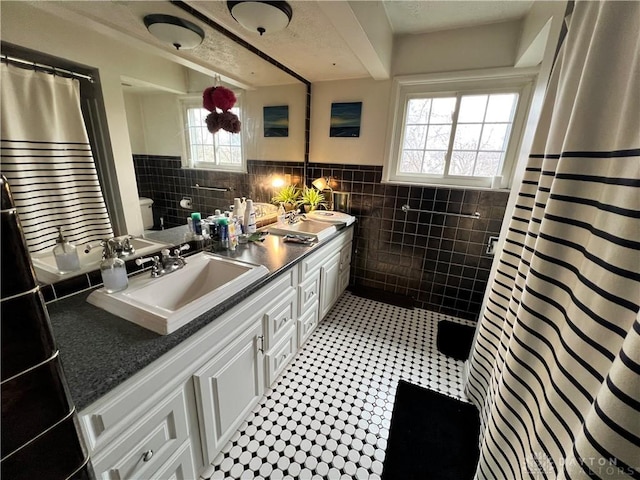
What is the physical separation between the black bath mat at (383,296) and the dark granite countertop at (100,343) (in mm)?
1809

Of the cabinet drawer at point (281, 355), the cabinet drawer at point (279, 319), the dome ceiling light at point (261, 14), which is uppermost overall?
the dome ceiling light at point (261, 14)

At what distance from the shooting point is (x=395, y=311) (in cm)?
245

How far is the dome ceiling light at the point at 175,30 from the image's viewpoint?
3.72 ft

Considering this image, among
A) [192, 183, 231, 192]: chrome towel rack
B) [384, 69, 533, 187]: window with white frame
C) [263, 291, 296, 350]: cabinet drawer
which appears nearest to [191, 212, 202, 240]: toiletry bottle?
[192, 183, 231, 192]: chrome towel rack

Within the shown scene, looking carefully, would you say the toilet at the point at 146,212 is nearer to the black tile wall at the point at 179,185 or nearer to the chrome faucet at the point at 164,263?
the black tile wall at the point at 179,185

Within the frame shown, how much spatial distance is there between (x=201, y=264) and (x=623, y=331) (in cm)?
152

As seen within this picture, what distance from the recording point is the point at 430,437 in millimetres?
1348

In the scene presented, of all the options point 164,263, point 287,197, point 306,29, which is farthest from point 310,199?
point 164,263

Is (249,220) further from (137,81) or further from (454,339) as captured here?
(454,339)

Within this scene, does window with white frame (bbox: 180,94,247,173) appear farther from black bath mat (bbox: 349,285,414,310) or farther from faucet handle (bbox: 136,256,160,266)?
black bath mat (bbox: 349,285,414,310)

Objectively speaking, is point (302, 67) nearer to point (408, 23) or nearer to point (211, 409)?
point (408, 23)

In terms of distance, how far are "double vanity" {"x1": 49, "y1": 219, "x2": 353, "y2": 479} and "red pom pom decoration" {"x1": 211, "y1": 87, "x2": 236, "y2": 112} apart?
0.89m

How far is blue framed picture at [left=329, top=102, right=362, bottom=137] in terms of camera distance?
7.68ft

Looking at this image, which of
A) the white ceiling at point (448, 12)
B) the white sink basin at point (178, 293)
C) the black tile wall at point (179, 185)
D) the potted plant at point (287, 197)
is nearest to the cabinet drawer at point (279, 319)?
the white sink basin at point (178, 293)
